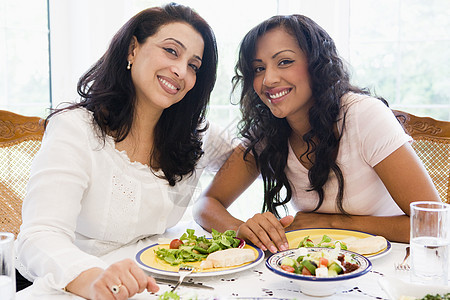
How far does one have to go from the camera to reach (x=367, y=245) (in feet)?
4.28

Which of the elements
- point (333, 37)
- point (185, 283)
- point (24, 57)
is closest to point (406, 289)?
point (185, 283)

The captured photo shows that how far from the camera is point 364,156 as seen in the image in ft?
5.74

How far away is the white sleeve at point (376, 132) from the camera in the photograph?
1.65 metres

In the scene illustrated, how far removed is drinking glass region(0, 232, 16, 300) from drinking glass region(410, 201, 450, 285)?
2.88 feet

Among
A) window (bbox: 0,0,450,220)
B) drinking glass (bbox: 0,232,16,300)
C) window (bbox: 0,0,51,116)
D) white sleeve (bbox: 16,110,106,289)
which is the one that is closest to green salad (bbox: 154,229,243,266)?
white sleeve (bbox: 16,110,106,289)

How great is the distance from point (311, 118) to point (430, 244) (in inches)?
32.5

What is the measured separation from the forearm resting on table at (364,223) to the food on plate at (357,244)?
182 millimetres

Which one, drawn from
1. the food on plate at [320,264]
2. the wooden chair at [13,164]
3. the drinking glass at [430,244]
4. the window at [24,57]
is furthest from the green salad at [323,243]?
the window at [24,57]

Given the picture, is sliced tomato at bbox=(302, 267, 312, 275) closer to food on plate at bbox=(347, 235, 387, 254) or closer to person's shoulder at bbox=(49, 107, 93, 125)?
food on plate at bbox=(347, 235, 387, 254)

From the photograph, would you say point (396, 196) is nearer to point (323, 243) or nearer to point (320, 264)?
point (323, 243)

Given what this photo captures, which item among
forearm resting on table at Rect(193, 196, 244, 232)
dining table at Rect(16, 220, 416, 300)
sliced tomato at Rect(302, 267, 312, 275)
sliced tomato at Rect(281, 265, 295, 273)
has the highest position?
sliced tomato at Rect(302, 267, 312, 275)

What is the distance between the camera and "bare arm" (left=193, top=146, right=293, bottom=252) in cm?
139

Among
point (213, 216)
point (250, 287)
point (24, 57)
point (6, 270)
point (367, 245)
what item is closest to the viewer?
point (6, 270)

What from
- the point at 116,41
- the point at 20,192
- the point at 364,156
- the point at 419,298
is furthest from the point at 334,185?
the point at 20,192
